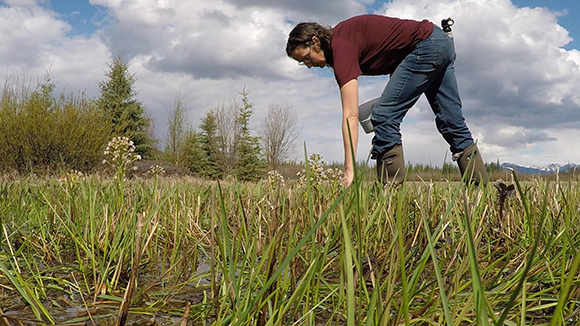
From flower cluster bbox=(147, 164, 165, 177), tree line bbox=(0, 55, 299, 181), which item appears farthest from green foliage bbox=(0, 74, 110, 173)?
flower cluster bbox=(147, 164, 165, 177)

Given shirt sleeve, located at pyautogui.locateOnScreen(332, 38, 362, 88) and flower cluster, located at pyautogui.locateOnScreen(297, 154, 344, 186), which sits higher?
shirt sleeve, located at pyautogui.locateOnScreen(332, 38, 362, 88)

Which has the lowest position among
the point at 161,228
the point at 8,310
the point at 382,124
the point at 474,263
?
the point at 8,310

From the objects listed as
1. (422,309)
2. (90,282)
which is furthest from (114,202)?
(422,309)

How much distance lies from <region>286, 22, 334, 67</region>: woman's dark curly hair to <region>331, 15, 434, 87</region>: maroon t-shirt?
7cm

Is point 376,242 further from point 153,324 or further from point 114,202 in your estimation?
point 114,202

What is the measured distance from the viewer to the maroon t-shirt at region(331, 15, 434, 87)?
3.31 m

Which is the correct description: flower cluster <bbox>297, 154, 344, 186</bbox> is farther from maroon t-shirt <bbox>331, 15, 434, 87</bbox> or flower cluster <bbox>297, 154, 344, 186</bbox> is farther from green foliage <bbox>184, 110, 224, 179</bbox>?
green foliage <bbox>184, 110, 224, 179</bbox>

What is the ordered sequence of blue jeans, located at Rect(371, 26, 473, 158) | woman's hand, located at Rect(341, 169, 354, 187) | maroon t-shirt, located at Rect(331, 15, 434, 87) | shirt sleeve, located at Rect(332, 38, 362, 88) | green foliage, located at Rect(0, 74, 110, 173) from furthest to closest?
green foliage, located at Rect(0, 74, 110, 173) → blue jeans, located at Rect(371, 26, 473, 158) → maroon t-shirt, located at Rect(331, 15, 434, 87) → shirt sleeve, located at Rect(332, 38, 362, 88) → woman's hand, located at Rect(341, 169, 354, 187)

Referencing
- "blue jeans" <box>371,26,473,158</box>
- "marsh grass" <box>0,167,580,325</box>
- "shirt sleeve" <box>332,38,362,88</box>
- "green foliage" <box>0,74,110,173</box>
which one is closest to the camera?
"marsh grass" <box>0,167,580,325</box>

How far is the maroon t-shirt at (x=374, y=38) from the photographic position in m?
3.31

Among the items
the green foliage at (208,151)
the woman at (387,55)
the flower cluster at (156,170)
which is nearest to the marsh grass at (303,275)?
the flower cluster at (156,170)

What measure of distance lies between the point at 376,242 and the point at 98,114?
56.5ft

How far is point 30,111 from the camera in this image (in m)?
14.8

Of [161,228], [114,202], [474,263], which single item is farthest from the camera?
[114,202]
